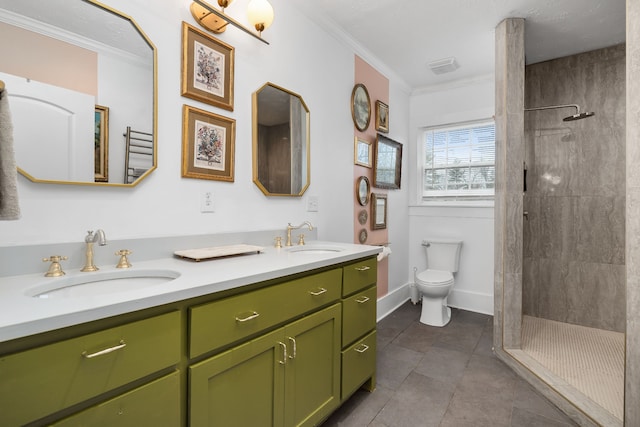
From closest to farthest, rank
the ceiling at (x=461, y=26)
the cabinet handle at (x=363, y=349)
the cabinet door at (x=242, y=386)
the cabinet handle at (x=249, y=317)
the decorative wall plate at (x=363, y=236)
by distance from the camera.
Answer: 1. the cabinet door at (x=242, y=386)
2. the cabinet handle at (x=249, y=317)
3. the cabinet handle at (x=363, y=349)
4. the ceiling at (x=461, y=26)
5. the decorative wall plate at (x=363, y=236)

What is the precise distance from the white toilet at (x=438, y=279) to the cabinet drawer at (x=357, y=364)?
Result: 1268mm

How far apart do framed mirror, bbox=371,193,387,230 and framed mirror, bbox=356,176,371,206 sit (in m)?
0.12

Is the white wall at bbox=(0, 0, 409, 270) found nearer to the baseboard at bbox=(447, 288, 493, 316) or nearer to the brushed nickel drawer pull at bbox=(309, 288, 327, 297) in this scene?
the brushed nickel drawer pull at bbox=(309, 288, 327, 297)

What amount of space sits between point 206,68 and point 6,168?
110 centimetres

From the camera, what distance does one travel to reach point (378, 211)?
3.22m

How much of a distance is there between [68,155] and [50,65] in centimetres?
33

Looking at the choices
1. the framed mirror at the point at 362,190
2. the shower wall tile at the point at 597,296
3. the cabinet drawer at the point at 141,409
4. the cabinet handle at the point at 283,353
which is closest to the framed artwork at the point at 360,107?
the framed mirror at the point at 362,190

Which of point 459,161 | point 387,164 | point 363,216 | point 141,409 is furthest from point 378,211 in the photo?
point 141,409

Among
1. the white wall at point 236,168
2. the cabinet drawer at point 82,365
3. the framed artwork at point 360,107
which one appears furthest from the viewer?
the framed artwork at point 360,107

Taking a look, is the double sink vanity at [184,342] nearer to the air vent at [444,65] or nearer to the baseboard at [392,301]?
the baseboard at [392,301]

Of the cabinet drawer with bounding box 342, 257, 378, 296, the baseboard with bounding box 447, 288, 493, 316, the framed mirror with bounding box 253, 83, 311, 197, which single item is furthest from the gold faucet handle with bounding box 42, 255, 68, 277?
the baseboard with bounding box 447, 288, 493, 316

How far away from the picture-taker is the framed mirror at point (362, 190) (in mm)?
2908

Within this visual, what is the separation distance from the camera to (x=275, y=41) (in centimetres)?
207

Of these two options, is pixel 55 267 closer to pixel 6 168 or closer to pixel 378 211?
pixel 6 168
